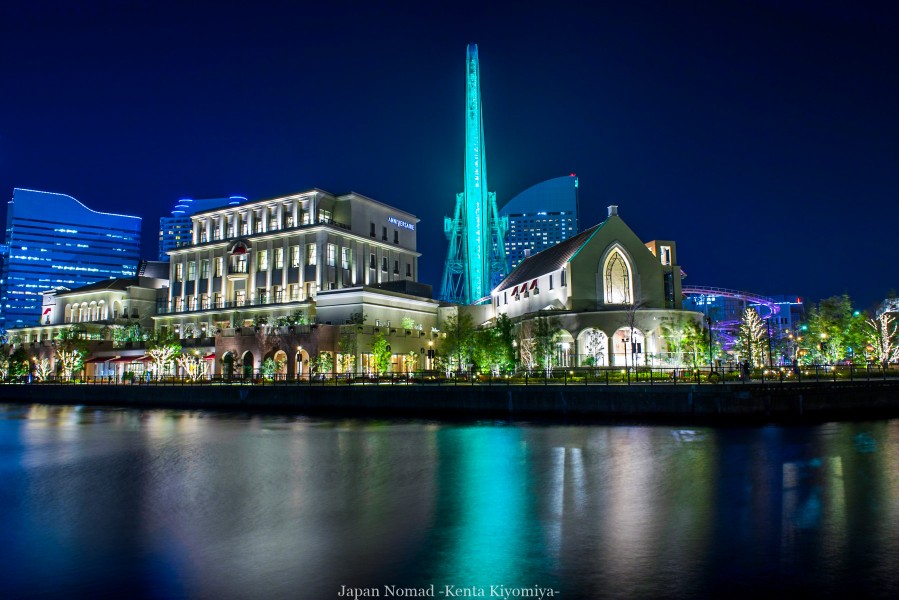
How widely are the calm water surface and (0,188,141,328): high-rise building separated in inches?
6973

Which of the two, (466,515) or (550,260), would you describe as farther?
(550,260)

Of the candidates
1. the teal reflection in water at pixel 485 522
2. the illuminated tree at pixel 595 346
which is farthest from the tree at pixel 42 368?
the teal reflection in water at pixel 485 522

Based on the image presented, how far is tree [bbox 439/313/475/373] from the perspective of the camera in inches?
2405

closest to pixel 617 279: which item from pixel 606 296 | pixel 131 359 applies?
pixel 606 296

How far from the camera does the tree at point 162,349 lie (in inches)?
2753

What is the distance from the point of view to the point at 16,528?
55.0 feet

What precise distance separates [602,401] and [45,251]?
196 meters

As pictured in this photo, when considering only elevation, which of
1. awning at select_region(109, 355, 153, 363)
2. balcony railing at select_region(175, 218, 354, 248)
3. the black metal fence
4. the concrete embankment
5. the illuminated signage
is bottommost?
the concrete embankment

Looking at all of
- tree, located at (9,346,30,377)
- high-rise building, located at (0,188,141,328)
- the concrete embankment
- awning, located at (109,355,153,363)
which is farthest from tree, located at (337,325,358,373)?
high-rise building, located at (0,188,141,328)

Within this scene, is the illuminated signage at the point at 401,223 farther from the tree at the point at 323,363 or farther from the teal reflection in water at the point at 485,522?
the teal reflection in water at the point at 485,522

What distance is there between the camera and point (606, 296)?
2584 inches

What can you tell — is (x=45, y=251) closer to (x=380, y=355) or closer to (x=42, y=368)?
(x=42, y=368)

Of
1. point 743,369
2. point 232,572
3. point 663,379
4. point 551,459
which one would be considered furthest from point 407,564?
point 743,369

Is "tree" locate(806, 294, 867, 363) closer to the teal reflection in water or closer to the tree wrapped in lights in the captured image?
the teal reflection in water
